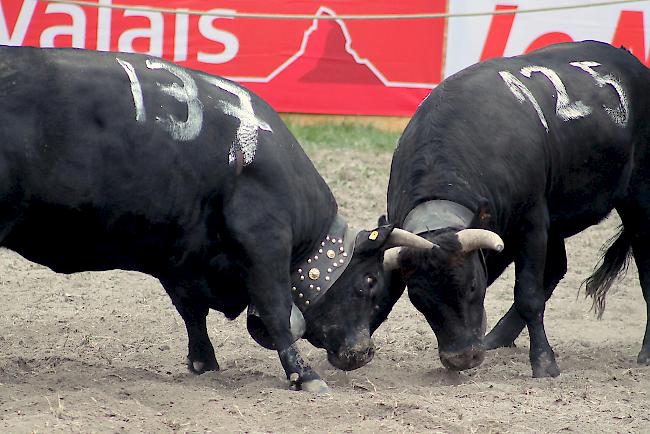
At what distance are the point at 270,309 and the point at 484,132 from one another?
1.54 metres

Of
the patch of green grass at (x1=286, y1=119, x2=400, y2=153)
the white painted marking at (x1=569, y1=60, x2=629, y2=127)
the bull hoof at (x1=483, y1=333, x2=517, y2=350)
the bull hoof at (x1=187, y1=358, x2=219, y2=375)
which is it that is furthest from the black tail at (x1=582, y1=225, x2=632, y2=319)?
the patch of green grass at (x1=286, y1=119, x2=400, y2=153)

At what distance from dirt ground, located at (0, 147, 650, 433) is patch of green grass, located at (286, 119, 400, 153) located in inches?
69.8

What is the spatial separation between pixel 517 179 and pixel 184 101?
1.83 metres

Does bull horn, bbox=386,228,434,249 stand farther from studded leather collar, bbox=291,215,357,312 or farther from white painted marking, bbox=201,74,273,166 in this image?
white painted marking, bbox=201,74,273,166

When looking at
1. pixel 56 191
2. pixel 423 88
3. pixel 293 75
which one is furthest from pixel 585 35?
pixel 56 191

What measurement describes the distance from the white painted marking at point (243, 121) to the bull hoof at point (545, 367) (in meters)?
1.92

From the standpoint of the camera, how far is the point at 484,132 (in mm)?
5801

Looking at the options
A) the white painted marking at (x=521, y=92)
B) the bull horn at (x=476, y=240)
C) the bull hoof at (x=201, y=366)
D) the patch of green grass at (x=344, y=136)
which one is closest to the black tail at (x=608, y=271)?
the white painted marking at (x=521, y=92)

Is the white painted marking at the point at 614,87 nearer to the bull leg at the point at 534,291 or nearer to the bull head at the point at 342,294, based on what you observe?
the bull leg at the point at 534,291

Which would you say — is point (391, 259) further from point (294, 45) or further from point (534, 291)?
point (294, 45)

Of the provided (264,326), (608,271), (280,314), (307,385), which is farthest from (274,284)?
(608,271)

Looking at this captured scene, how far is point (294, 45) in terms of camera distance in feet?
34.1

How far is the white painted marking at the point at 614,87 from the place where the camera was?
20.9 ft

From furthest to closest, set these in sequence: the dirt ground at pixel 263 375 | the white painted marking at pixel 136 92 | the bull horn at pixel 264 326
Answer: the bull horn at pixel 264 326 → the white painted marking at pixel 136 92 → the dirt ground at pixel 263 375
